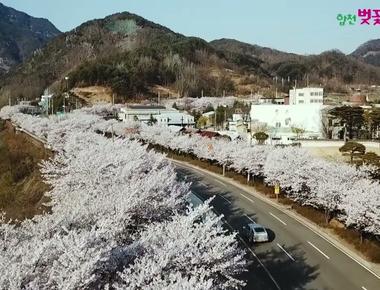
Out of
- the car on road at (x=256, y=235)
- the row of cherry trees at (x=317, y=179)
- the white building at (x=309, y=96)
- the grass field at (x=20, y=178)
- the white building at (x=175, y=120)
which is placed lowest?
the grass field at (x=20, y=178)

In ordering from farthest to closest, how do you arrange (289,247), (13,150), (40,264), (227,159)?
1. (13,150)
2. (227,159)
3. (289,247)
4. (40,264)

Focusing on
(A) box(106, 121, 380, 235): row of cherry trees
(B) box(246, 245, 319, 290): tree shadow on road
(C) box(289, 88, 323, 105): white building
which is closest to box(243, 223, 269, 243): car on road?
(B) box(246, 245, 319, 290): tree shadow on road

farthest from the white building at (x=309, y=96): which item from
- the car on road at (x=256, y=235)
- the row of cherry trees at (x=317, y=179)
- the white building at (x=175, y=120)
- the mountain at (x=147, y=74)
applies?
the mountain at (x=147, y=74)

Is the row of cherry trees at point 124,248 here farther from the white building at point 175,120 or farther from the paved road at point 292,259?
the white building at point 175,120

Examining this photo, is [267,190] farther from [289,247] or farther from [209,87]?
[209,87]

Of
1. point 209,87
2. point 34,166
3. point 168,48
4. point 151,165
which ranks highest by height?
point 168,48

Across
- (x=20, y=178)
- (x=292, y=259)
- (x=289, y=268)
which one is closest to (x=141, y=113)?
(x=20, y=178)

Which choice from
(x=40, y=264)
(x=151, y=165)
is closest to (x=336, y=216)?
(x=151, y=165)
